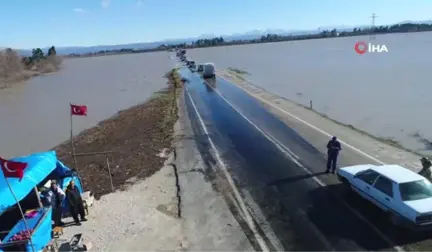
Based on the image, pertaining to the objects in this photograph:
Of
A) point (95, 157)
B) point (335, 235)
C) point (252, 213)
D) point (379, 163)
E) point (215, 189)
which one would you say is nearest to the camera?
point (335, 235)

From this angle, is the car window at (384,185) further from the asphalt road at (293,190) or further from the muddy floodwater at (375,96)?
the muddy floodwater at (375,96)

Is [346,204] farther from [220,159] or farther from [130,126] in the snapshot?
[130,126]

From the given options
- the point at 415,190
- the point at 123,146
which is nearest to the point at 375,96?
the point at 123,146

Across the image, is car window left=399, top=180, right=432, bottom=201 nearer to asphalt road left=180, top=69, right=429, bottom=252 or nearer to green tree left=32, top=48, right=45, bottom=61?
asphalt road left=180, top=69, right=429, bottom=252

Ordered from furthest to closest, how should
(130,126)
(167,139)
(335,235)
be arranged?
(130,126) < (167,139) < (335,235)

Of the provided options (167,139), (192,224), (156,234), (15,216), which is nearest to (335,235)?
Result: (192,224)

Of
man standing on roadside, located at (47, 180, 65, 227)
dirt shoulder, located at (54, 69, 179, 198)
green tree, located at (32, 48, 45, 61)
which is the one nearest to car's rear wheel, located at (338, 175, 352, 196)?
dirt shoulder, located at (54, 69, 179, 198)

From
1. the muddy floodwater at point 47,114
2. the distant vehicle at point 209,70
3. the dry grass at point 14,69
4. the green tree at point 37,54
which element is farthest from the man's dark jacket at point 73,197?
the green tree at point 37,54
